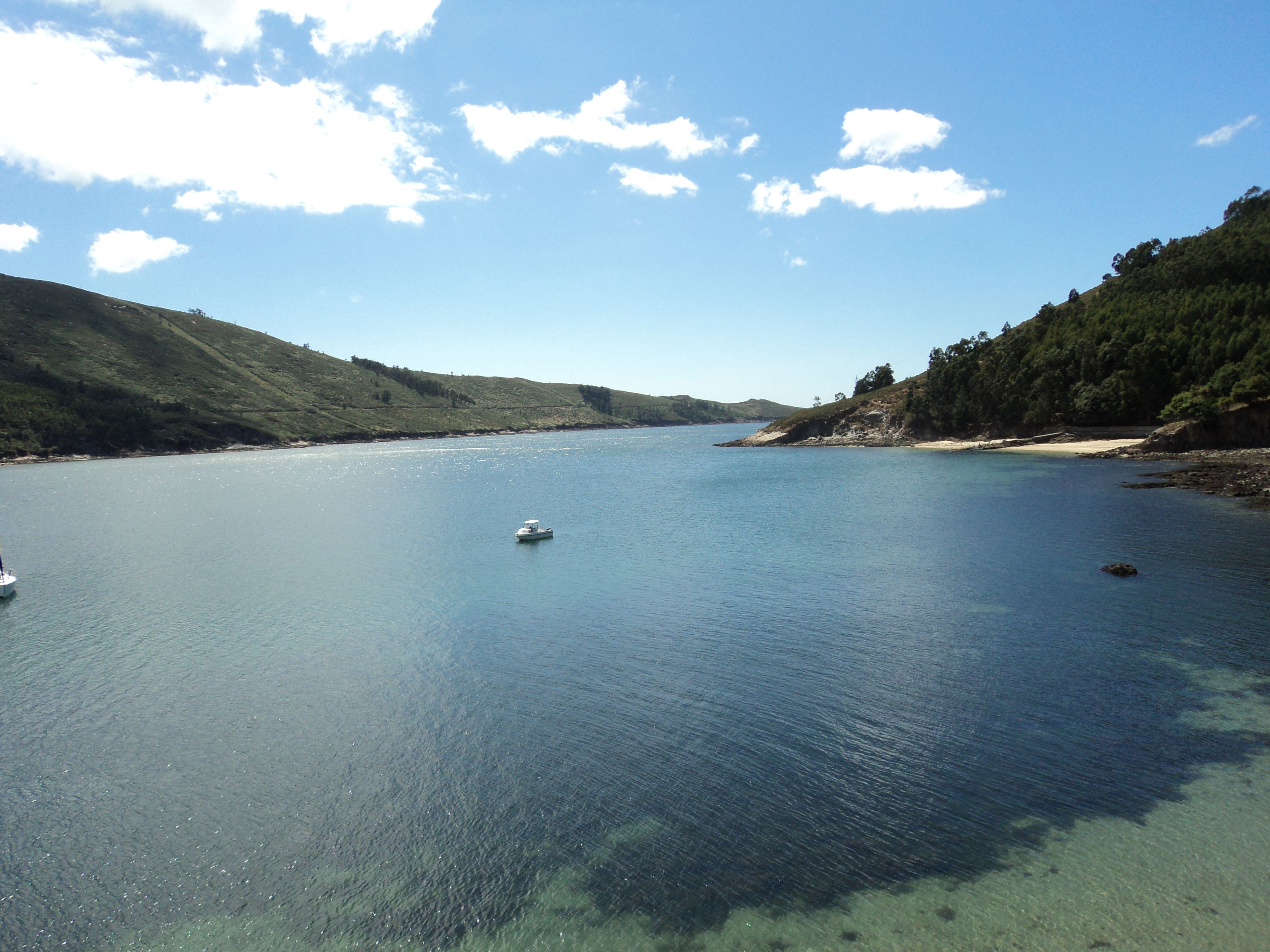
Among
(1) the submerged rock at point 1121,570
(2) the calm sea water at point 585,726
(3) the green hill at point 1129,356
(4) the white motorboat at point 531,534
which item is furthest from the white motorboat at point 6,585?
(3) the green hill at point 1129,356

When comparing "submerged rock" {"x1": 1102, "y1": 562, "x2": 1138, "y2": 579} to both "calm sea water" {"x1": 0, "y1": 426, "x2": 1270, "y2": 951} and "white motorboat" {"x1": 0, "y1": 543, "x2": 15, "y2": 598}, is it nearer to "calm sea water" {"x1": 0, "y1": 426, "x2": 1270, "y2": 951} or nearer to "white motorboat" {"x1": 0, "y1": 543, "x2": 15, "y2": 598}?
"calm sea water" {"x1": 0, "y1": 426, "x2": 1270, "y2": 951}

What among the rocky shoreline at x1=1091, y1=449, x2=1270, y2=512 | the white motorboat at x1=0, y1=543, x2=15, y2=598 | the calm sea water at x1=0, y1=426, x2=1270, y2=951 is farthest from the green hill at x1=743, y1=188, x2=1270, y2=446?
the white motorboat at x1=0, y1=543, x2=15, y2=598

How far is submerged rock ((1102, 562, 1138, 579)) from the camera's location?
2911cm

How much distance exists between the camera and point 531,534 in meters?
43.3

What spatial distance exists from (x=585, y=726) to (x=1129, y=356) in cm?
10604

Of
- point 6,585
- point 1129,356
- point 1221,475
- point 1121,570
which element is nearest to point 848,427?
point 1129,356

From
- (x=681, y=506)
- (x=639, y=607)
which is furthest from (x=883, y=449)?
(x=639, y=607)

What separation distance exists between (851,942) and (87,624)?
3114 centimetres

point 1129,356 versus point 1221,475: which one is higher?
point 1129,356

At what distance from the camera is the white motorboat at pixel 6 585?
31.7 metres

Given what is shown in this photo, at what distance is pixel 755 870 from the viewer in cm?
1087

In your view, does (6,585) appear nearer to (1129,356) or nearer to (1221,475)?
(1221,475)

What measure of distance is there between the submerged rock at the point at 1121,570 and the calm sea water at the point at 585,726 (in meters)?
0.90

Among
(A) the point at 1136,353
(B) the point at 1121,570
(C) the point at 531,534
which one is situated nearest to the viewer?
(B) the point at 1121,570
